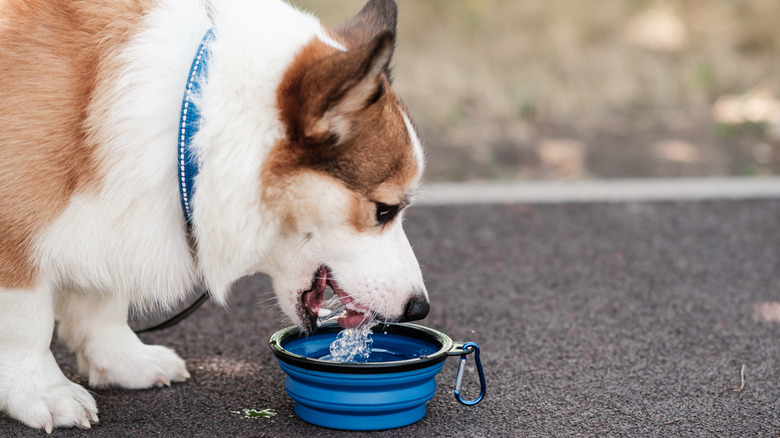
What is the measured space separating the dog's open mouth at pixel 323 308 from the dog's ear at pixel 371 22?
2.21 ft

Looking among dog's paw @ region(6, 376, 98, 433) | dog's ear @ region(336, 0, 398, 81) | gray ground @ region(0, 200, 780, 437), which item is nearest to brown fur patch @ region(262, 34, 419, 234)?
dog's ear @ region(336, 0, 398, 81)

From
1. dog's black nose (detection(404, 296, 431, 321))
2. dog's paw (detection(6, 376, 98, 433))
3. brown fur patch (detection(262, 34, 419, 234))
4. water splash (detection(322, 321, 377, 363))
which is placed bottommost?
dog's paw (detection(6, 376, 98, 433))

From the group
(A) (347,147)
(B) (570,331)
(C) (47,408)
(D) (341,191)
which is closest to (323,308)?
(D) (341,191)

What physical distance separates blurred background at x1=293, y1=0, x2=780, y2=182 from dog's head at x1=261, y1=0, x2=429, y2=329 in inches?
101

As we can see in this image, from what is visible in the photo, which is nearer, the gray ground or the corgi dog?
the corgi dog

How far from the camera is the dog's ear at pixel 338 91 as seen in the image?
2037mm

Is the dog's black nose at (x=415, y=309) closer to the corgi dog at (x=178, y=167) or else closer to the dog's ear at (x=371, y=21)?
the corgi dog at (x=178, y=167)

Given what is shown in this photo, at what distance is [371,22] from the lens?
275 centimetres

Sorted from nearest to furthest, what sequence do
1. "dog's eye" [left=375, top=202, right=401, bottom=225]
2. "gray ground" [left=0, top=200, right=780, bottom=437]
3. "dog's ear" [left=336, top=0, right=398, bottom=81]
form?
"dog's eye" [left=375, top=202, right=401, bottom=225], "gray ground" [left=0, top=200, right=780, bottom=437], "dog's ear" [left=336, top=0, right=398, bottom=81]

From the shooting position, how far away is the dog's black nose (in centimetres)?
243

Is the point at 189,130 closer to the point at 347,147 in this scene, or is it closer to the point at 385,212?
the point at 347,147

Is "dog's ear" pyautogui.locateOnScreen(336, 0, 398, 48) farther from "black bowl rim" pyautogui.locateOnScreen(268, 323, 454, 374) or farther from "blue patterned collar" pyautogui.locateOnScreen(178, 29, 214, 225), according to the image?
"black bowl rim" pyautogui.locateOnScreen(268, 323, 454, 374)

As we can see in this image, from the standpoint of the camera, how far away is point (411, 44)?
28.2 ft

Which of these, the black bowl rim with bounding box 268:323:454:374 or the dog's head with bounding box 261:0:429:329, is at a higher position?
the dog's head with bounding box 261:0:429:329
